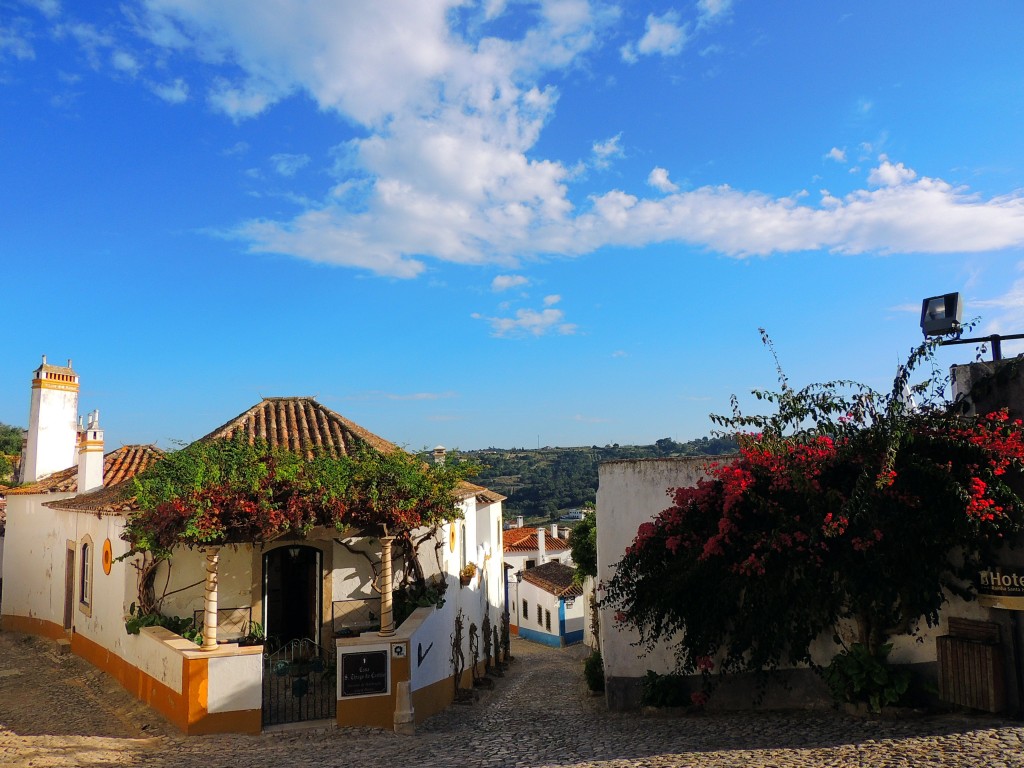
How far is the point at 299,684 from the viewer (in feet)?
36.7

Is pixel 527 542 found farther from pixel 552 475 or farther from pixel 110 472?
pixel 552 475

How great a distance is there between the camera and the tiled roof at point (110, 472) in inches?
712

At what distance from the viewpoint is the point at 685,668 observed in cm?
1007

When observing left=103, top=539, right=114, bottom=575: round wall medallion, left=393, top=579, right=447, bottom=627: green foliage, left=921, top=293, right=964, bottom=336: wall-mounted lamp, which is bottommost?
left=393, top=579, right=447, bottom=627: green foliage

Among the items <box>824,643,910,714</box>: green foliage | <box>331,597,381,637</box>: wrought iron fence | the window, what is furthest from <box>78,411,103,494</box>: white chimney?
<box>824,643,910,714</box>: green foliage

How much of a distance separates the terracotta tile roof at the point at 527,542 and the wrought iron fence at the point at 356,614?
33807 mm

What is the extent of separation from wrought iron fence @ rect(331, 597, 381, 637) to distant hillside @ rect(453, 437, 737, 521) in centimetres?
5938

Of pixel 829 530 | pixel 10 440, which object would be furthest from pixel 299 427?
pixel 10 440

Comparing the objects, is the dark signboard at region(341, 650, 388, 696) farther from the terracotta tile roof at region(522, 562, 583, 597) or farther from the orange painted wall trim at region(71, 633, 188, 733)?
the terracotta tile roof at region(522, 562, 583, 597)

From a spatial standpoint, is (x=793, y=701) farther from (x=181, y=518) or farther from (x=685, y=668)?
(x=181, y=518)

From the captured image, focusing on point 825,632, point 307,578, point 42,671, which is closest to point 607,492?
point 825,632

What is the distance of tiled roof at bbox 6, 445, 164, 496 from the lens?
18.1 m

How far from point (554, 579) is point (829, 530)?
31.2 m

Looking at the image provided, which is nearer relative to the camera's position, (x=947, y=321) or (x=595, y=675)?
(x=947, y=321)
